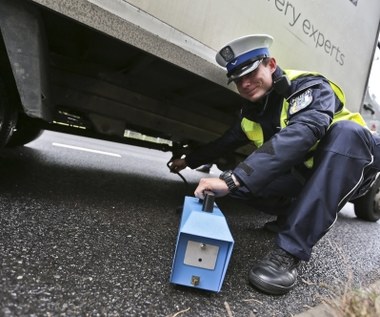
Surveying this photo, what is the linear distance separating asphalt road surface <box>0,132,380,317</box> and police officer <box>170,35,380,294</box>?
15cm

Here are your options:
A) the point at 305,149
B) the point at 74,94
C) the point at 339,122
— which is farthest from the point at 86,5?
the point at 339,122

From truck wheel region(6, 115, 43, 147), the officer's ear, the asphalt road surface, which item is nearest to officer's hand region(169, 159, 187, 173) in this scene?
the asphalt road surface

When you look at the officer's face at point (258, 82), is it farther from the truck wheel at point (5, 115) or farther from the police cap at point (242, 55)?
the truck wheel at point (5, 115)

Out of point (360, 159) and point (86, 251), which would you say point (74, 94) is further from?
point (360, 159)

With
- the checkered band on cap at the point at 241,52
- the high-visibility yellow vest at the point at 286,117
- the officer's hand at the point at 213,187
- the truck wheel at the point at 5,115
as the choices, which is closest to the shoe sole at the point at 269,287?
the officer's hand at the point at 213,187

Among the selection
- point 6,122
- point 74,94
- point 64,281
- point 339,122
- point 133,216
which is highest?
point 339,122

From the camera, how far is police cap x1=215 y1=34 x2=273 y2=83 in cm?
142

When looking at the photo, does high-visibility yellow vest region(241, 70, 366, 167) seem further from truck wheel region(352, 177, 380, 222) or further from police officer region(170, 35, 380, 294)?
truck wheel region(352, 177, 380, 222)

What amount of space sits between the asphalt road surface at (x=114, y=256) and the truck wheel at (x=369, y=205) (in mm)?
761

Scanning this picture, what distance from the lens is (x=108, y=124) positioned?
1783mm

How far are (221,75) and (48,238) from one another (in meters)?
1.07

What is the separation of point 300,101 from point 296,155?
28 cm

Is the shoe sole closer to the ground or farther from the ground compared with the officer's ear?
closer to the ground

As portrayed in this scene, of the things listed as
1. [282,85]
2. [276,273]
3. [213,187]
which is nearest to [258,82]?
[282,85]
